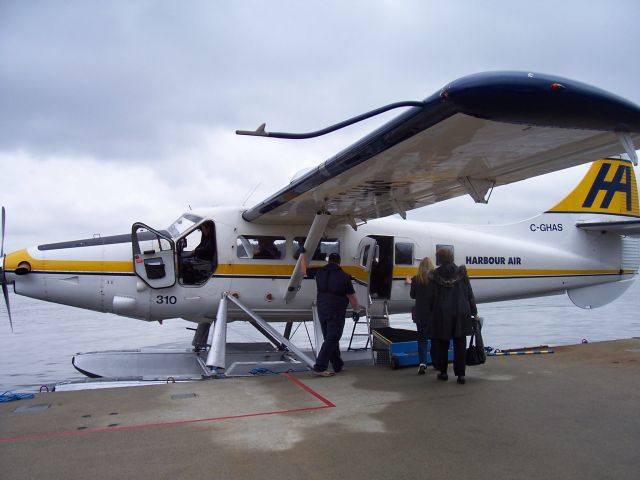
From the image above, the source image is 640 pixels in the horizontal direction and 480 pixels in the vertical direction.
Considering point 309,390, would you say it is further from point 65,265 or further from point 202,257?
point 65,265

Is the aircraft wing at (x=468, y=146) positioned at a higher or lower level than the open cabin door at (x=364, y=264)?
higher

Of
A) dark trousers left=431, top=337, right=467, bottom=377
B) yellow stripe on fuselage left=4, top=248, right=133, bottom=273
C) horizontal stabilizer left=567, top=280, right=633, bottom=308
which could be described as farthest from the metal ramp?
horizontal stabilizer left=567, top=280, right=633, bottom=308

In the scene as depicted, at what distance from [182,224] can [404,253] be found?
13.0 ft

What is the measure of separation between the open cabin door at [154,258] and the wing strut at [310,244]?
6.10ft

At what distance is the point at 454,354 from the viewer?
564 cm

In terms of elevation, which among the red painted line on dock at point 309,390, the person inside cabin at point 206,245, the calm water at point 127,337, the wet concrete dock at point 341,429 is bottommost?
the calm water at point 127,337

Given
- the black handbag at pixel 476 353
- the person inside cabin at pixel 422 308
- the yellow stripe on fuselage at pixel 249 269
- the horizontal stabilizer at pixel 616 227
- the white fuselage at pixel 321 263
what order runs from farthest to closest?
the horizontal stabilizer at pixel 616 227, the white fuselage at pixel 321 263, the yellow stripe on fuselage at pixel 249 269, the person inside cabin at pixel 422 308, the black handbag at pixel 476 353

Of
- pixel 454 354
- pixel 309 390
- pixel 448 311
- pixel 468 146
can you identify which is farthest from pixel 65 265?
pixel 468 146

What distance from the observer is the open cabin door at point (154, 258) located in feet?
25.7

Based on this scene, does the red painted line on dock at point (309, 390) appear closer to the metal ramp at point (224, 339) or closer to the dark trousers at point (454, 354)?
the metal ramp at point (224, 339)

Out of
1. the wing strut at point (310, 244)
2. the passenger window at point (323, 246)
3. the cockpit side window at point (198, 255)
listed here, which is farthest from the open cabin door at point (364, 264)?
the cockpit side window at point (198, 255)

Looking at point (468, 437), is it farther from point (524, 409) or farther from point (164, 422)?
point (164, 422)

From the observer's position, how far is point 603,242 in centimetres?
1039

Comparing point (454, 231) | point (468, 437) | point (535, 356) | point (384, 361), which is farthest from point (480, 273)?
point (468, 437)
